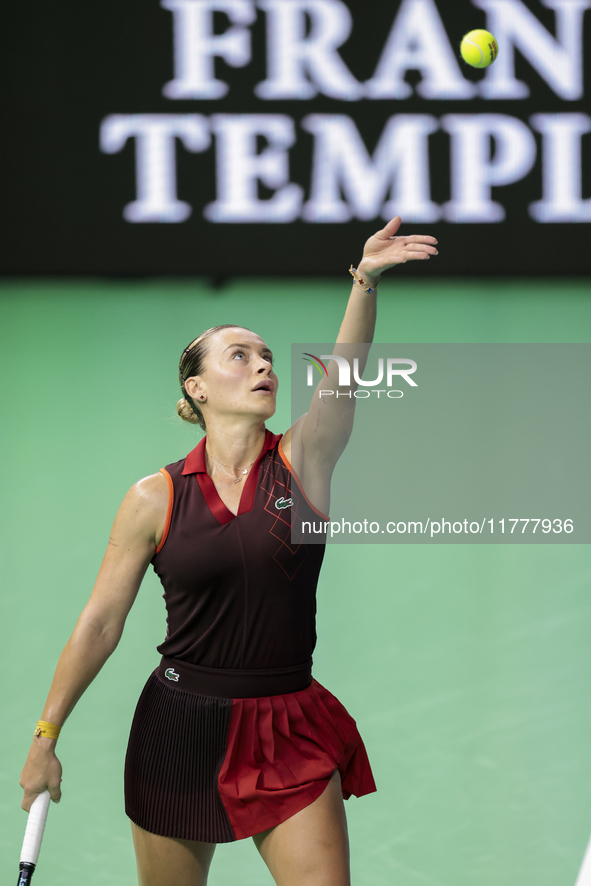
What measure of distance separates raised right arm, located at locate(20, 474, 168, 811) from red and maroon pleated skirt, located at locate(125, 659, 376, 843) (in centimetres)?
15

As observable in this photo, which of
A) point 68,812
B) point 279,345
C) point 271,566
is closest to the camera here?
point 271,566

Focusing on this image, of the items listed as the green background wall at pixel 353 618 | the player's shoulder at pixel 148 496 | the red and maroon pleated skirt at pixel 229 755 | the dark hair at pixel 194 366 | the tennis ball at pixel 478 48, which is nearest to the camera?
the red and maroon pleated skirt at pixel 229 755

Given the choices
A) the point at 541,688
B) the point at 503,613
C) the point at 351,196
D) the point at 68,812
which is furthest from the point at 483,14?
the point at 68,812

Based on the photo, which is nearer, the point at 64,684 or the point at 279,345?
the point at 64,684

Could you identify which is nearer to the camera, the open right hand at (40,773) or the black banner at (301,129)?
the open right hand at (40,773)

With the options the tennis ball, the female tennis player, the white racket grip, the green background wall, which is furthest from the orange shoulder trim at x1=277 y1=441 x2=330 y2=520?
the tennis ball

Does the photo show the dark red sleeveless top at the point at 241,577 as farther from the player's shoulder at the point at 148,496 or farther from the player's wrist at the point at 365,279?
the player's wrist at the point at 365,279

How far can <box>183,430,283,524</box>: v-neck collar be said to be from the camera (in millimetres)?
1833

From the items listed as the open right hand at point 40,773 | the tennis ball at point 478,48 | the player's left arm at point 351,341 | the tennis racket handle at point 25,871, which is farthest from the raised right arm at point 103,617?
the tennis ball at point 478,48

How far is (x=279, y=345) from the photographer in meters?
3.01

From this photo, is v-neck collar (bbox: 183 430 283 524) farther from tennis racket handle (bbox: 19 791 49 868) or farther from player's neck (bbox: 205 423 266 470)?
tennis racket handle (bbox: 19 791 49 868)

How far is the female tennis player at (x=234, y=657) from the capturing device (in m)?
1.77

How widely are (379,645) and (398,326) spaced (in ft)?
3.37

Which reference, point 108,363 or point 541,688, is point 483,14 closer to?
point 108,363
